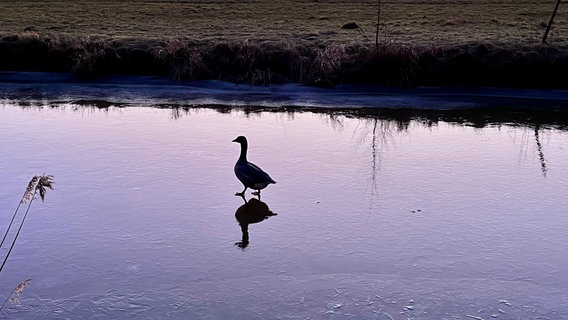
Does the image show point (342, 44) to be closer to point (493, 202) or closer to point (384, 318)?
point (493, 202)

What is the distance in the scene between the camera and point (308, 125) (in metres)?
14.4

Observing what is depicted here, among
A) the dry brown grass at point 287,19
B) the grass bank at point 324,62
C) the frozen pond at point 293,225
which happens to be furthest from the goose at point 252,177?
the dry brown grass at point 287,19

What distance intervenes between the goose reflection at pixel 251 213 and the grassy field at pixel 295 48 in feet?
28.6

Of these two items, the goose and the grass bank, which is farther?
the grass bank

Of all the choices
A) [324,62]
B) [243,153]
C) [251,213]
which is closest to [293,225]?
[251,213]

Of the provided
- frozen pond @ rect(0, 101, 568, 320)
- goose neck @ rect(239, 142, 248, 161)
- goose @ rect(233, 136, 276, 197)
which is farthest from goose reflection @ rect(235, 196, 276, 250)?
goose neck @ rect(239, 142, 248, 161)

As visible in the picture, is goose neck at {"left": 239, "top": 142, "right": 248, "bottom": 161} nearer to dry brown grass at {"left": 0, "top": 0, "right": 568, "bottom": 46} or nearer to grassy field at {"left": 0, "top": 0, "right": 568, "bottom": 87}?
grassy field at {"left": 0, "top": 0, "right": 568, "bottom": 87}

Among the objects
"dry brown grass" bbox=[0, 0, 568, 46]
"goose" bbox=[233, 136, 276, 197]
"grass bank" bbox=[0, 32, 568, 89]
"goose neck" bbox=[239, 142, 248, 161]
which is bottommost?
"goose" bbox=[233, 136, 276, 197]

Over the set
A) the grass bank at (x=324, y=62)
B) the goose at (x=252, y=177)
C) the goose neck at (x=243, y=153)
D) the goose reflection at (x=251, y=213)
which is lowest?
the goose reflection at (x=251, y=213)

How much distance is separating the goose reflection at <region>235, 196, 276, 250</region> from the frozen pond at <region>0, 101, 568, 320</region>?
8 cm

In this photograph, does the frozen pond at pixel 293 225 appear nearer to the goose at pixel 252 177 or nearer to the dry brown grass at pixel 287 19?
the goose at pixel 252 177

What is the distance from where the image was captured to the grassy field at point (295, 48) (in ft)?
60.2

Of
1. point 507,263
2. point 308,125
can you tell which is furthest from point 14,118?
point 507,263

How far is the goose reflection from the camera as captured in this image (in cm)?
893
